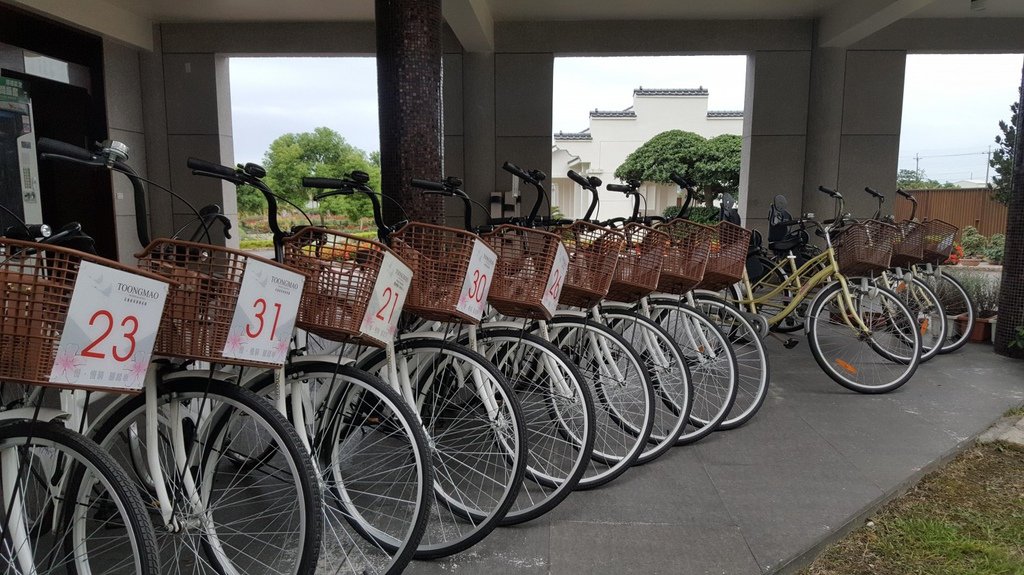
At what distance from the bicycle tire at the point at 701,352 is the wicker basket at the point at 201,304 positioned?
6.50 ft

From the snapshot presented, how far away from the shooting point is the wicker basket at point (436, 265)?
6.18ft

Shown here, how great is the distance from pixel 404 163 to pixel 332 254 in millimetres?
1496

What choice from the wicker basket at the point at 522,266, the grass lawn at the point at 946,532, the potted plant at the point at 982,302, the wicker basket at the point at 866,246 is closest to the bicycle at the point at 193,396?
the wicker basket at the point at 522,266

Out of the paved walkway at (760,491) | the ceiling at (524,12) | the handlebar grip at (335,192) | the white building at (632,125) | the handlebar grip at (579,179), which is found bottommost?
the paved walkway at (760,491)

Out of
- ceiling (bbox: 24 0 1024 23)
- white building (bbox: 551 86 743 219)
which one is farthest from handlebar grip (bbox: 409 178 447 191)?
white building (bbox: 551 86 743 219)

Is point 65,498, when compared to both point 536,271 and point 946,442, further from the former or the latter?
point 946,442

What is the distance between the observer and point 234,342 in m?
1.38

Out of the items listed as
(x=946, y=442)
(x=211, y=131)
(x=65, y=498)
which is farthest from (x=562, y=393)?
(x=211, y=131)

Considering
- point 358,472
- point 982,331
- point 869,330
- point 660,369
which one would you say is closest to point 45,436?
point 358,472

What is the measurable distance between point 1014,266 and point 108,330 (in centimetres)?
529

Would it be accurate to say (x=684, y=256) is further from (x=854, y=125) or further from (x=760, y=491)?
(x=854, y=125)

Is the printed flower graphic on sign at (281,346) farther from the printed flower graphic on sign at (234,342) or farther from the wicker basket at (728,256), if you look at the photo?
the wicker basket at (728,256)

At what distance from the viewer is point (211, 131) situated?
7336 mm

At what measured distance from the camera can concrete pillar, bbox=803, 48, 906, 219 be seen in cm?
694
